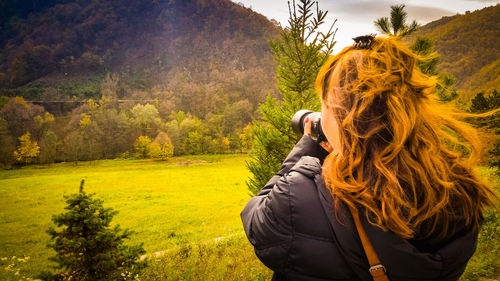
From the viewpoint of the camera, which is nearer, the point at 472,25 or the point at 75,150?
the point at 75,150

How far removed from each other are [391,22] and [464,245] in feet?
25.2

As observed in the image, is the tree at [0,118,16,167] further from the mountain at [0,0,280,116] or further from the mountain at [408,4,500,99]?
the mountain at [408,4,500,99]

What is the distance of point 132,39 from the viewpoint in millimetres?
151375

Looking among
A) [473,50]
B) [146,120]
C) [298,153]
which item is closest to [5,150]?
[146,120]

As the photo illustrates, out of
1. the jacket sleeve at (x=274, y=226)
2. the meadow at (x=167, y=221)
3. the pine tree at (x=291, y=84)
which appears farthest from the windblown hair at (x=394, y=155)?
the meadow at (x=167, y=221)

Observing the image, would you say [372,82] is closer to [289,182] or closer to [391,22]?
[289,182]

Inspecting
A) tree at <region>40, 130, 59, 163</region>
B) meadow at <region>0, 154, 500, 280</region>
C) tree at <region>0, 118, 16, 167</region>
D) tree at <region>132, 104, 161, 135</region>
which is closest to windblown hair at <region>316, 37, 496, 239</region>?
meadow at <region>0, 154, 500, 280</region>

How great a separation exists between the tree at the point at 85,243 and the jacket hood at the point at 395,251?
3309mm

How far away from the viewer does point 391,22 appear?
21.8ft

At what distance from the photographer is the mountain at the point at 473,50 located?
37.0 meters

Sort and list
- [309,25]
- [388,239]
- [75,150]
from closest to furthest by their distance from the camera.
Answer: [388,239] → [309,25] → [75,150]

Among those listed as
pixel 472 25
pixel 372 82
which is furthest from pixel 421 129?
pixel 472 25

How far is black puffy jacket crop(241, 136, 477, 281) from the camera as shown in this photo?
0.88m

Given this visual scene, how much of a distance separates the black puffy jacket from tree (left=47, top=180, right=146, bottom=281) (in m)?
3.05
